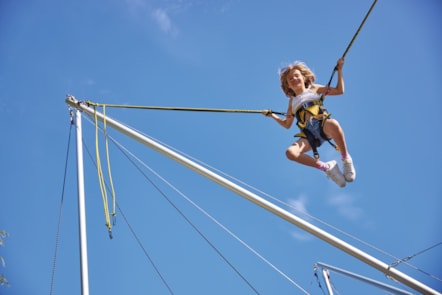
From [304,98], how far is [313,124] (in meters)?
0.45

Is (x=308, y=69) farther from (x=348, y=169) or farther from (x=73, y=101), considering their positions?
(x=73, y=101)

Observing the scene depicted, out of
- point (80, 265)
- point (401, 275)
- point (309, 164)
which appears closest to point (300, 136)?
point (309, 164)

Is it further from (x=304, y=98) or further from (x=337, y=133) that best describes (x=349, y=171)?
(x=304, y=98)

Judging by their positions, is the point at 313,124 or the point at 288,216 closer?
the point at 288,216

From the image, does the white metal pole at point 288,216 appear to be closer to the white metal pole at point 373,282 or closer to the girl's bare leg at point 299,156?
the girl's bare leg at point 299,156

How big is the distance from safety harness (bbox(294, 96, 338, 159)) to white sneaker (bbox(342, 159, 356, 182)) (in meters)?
0.27

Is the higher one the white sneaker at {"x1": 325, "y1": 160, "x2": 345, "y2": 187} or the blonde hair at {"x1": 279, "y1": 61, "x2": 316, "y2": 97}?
the blonde hair at {"x1": 279, "y1": 61, "x2": 316, "y2": 97}

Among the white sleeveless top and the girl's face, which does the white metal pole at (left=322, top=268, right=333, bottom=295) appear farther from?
the girl's face

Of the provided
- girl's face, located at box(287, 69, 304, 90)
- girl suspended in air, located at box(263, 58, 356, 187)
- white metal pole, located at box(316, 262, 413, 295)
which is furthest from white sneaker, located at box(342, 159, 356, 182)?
white metal pole, located at box(316, 262, 413, 295)

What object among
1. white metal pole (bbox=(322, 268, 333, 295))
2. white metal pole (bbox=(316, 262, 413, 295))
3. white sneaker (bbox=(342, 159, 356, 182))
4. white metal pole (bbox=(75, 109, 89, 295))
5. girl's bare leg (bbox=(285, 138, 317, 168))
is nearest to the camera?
white metal pole (bbox=(75, 109, 89, 295))

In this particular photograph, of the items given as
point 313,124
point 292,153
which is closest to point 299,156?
point 292,153

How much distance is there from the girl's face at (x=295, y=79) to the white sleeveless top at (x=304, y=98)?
0.19 metres

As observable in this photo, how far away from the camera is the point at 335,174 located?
14.9ft

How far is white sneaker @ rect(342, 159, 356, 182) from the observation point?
175 inches
